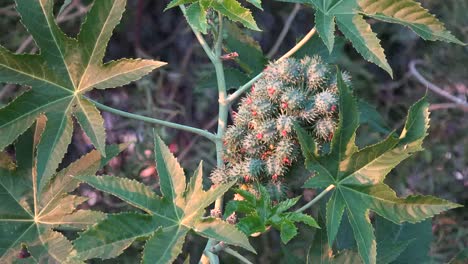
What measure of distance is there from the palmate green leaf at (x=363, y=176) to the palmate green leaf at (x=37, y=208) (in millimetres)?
795

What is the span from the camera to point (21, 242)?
266 cm

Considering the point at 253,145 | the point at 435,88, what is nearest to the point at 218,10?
the point at 253,145

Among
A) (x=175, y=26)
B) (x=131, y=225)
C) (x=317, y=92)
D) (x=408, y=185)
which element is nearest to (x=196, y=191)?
(x=131, y=225)

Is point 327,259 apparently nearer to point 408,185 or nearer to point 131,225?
point 131,225

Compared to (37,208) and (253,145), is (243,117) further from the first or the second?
(37,208)

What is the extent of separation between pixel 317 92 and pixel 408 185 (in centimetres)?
225

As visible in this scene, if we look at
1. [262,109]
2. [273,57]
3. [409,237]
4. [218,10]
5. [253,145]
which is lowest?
[409,237]

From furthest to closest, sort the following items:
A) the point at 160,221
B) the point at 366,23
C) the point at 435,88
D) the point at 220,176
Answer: the point at 435,88, the point at 366,23, the point at 220,176, the point at 160,221

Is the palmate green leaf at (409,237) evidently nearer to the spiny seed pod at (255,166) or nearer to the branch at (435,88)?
the spiny seed pod at (255,166)

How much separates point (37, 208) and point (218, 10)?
0.97 m

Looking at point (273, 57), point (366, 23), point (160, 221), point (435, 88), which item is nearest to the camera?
point (160, 221)

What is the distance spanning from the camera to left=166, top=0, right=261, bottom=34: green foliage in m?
2.44

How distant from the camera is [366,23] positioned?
2648 millimetres

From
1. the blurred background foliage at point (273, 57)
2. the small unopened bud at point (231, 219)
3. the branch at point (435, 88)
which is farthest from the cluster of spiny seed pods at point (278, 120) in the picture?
the branch at point (435, 88)
